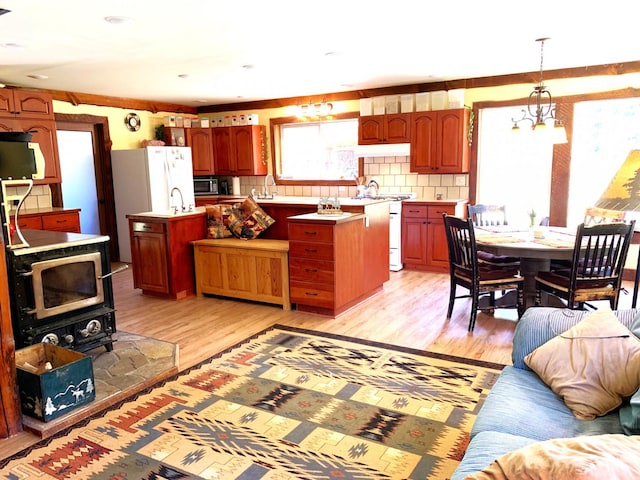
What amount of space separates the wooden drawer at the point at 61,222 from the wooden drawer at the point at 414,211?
13.8ft

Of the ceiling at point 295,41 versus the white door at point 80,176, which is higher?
the ceiling at point 295,41

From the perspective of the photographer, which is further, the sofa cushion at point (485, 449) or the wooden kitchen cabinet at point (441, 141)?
the wooden kitchen cabinet at point (441, 141)

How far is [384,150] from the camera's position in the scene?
21.6ft

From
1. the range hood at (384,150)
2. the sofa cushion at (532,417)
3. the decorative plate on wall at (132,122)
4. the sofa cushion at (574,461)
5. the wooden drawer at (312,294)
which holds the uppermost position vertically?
the decorative plate on wall at (132,122)

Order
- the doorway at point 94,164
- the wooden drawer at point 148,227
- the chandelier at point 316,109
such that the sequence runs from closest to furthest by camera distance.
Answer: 1. the wooden drawer at point 148,227
2. the doorway at point 94,164
3. the chandelier at point 316,109

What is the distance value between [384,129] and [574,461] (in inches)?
230

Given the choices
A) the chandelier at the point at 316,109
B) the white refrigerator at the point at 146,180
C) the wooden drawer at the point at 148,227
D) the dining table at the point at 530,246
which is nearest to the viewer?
the dining table at the point at 530,246

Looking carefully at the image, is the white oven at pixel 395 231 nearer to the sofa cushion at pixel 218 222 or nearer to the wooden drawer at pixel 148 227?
the sofa cushion at pixel 218 222

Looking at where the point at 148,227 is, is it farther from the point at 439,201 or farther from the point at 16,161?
the point at 439,201

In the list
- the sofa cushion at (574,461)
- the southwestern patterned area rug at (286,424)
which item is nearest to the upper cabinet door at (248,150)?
the southwestern patterned area rug at (286,424)

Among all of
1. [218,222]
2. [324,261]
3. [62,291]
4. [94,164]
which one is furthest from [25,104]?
[324,261]

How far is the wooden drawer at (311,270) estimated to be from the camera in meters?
4.35

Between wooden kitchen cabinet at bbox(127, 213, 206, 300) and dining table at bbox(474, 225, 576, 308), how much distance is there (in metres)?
2.96

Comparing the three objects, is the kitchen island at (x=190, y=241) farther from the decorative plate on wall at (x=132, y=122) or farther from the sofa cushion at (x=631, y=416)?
the sofa cushion at (x=631, y=416)
